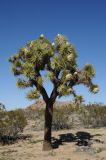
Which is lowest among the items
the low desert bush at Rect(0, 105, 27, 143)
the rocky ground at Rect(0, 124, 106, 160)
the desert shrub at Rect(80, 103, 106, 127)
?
the rocky ground at Rect(0, 124, 106, 160)

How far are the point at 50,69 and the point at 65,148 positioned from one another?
386 centimetres

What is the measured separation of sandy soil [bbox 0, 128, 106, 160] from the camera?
17781 mm

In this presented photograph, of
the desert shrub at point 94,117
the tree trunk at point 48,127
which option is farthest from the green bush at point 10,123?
the desert shrub at point 94,117

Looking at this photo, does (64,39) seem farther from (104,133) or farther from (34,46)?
(104,133)

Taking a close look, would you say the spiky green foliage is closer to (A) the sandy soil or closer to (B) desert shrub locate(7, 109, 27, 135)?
(A) the sandy soil

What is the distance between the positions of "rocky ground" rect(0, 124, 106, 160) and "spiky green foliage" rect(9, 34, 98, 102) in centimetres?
243

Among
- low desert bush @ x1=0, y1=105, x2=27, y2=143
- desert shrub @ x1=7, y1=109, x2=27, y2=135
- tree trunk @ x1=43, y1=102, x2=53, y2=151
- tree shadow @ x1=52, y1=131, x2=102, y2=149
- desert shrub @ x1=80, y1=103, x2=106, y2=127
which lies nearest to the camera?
tree trunk @ x1=43, y1=102, x2=53, y2=151

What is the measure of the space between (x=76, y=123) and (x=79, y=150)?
1161 centimetres

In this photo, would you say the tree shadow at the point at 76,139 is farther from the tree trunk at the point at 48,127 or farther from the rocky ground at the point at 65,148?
the tree trunk at the point at 48,127

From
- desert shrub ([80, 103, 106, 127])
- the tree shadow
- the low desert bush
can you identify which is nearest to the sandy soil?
the tree shadow

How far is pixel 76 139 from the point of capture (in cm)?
2097

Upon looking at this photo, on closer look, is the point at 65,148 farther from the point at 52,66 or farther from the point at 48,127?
the point at 52,66

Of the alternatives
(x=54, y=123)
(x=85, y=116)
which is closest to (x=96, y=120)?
(x=85, y=116)

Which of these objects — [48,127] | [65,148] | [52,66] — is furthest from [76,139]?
[52,66]
